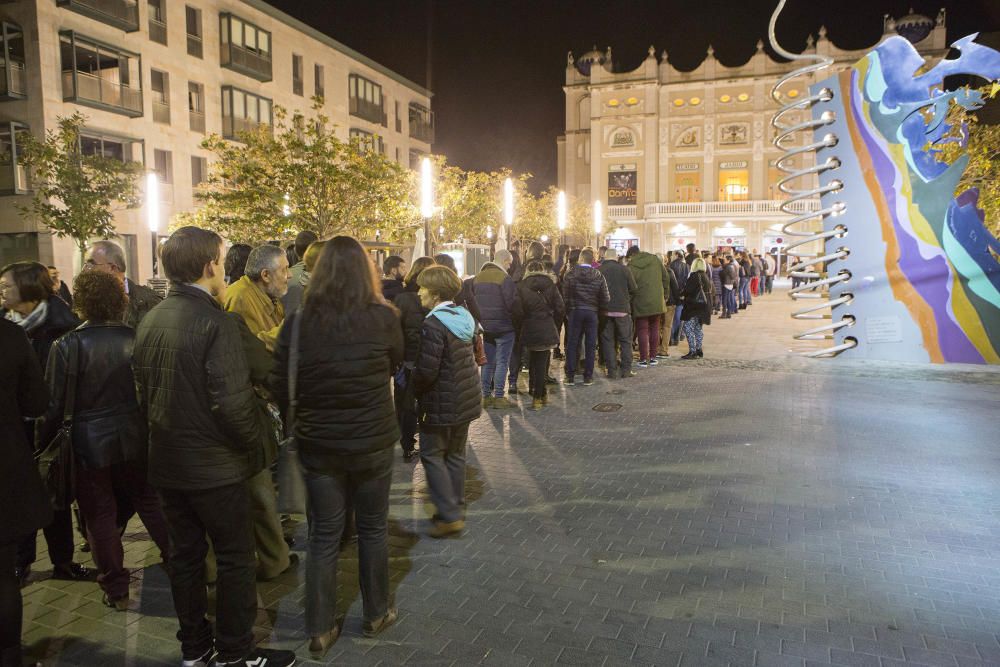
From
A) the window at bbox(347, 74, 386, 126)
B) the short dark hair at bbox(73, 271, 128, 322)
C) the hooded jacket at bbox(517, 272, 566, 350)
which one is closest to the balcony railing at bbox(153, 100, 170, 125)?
the window at bbox(347, 74, 386, 126)

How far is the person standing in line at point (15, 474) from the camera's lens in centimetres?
282

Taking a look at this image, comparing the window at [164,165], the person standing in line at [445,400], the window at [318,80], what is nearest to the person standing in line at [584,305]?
the person standing in line at [445,400]

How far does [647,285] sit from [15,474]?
10.0 m

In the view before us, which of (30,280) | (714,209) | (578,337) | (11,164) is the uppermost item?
(714,209)

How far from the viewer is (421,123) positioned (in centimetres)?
4850

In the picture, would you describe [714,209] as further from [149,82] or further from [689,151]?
[149,82]

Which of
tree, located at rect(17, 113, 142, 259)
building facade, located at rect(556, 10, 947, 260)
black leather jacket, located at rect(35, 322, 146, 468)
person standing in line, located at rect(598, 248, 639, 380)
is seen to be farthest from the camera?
building facade, located at rect(556, 10, 947, 260)

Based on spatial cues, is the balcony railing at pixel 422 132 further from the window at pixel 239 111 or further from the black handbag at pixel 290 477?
the black handbag at pixel 290 477

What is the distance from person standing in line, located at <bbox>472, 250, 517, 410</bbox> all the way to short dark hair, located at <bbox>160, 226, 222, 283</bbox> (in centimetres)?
587

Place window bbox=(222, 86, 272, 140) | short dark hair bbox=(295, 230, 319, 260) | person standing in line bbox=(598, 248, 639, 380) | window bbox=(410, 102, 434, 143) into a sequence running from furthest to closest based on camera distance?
window bbox=(410, 102, 434, 143), window bbox=(222, 86, 272, 140), person standing in line bbox=(598, 248, 639, 380), short dark hair bbox=(295, 230, 319, 260)

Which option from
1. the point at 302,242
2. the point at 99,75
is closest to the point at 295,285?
the point at 302,242

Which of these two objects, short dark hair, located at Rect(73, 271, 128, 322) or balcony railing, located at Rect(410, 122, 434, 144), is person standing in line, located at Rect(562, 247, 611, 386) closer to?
short dark hair, located at Rect(73, 271, 128, 322)

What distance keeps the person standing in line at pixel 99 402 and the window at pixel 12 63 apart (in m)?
26.3

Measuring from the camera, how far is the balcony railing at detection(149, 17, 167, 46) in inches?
1134
